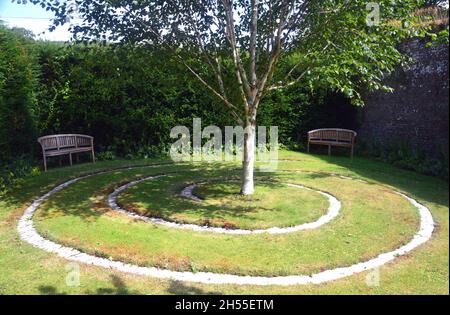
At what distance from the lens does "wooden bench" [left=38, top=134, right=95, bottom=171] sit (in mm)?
11477

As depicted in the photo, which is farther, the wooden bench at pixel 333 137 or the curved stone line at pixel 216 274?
the wooden bench at pixel 333 137

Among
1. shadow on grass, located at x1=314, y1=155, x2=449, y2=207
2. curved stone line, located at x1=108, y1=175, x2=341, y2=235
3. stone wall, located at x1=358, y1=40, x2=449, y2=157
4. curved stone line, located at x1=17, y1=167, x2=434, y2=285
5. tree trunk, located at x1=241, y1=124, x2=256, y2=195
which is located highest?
stone wall, located at x1=358, y1=40, x2=449, y2=157

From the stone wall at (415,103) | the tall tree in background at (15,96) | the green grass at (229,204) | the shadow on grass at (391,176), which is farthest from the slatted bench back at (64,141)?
the stone wall at (415,103)

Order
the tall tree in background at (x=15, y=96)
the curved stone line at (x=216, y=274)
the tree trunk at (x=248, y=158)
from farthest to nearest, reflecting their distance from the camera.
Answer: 1. the tall tree in background at (x=15, y=96)
2. the tree trunk at (x=248, y=158)
3. the curved stone line at (x=216, y=274)

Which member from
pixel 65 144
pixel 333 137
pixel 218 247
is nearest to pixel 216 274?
pixel 218 247

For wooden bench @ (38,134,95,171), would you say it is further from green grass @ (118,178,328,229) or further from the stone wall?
the stone wall

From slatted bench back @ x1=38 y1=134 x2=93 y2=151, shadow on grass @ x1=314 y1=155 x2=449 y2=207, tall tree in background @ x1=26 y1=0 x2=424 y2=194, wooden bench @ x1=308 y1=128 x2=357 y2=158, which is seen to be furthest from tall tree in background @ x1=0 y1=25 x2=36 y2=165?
wooden bench @ x1=308 y1=128 x2=357 y2=158

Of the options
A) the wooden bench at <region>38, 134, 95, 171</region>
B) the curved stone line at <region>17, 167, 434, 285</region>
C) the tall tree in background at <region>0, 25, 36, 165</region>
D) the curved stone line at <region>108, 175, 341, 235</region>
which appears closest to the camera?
the curved stone line at <region>17, 167, 434, 285</region>

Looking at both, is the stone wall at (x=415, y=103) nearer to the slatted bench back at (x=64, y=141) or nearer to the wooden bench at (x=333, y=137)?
the wooden bench at (x=333, y=137)

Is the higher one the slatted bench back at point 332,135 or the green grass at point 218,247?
the slatted bench back at point 332,135

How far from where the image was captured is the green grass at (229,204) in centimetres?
701

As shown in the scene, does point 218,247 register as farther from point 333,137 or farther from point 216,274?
point 333,137

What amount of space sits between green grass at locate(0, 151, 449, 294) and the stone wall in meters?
3.57

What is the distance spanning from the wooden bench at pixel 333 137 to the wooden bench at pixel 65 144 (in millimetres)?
8690
